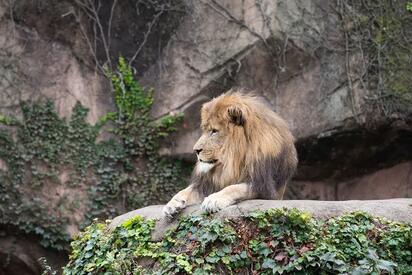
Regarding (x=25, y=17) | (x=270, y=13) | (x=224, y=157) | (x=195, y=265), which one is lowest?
(x=195, y=265)

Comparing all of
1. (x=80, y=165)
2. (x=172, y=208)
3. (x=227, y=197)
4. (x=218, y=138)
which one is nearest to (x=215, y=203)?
(x=227, y=197)

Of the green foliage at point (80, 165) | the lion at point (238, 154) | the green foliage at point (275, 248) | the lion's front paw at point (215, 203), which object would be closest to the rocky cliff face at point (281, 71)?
the green foliage at point (80, 165)

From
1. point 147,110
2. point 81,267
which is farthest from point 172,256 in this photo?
point 147,110

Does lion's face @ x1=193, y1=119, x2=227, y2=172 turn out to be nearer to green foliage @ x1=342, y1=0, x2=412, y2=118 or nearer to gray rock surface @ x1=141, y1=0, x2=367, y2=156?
gray rock surface @ x1=141, y1=0, x2=367, y2=156

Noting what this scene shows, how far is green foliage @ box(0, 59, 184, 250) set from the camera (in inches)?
392

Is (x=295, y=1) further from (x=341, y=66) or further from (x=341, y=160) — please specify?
(x=341, y=160)

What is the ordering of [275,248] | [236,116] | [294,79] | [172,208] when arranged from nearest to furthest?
[275,248], [172,208], [236,116], [294,79]

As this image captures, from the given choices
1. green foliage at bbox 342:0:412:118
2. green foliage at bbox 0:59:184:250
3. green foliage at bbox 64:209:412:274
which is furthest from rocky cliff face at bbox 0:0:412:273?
green foliage at bbox 64:209:412:274

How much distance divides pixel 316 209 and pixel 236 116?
1.18 metres

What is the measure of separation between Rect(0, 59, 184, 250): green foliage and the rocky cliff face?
6.8 inches

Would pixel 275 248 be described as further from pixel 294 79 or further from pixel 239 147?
pixel 294 79

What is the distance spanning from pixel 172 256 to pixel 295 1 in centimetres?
591

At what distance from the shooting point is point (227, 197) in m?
6.17

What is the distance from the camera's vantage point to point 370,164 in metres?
10.8
